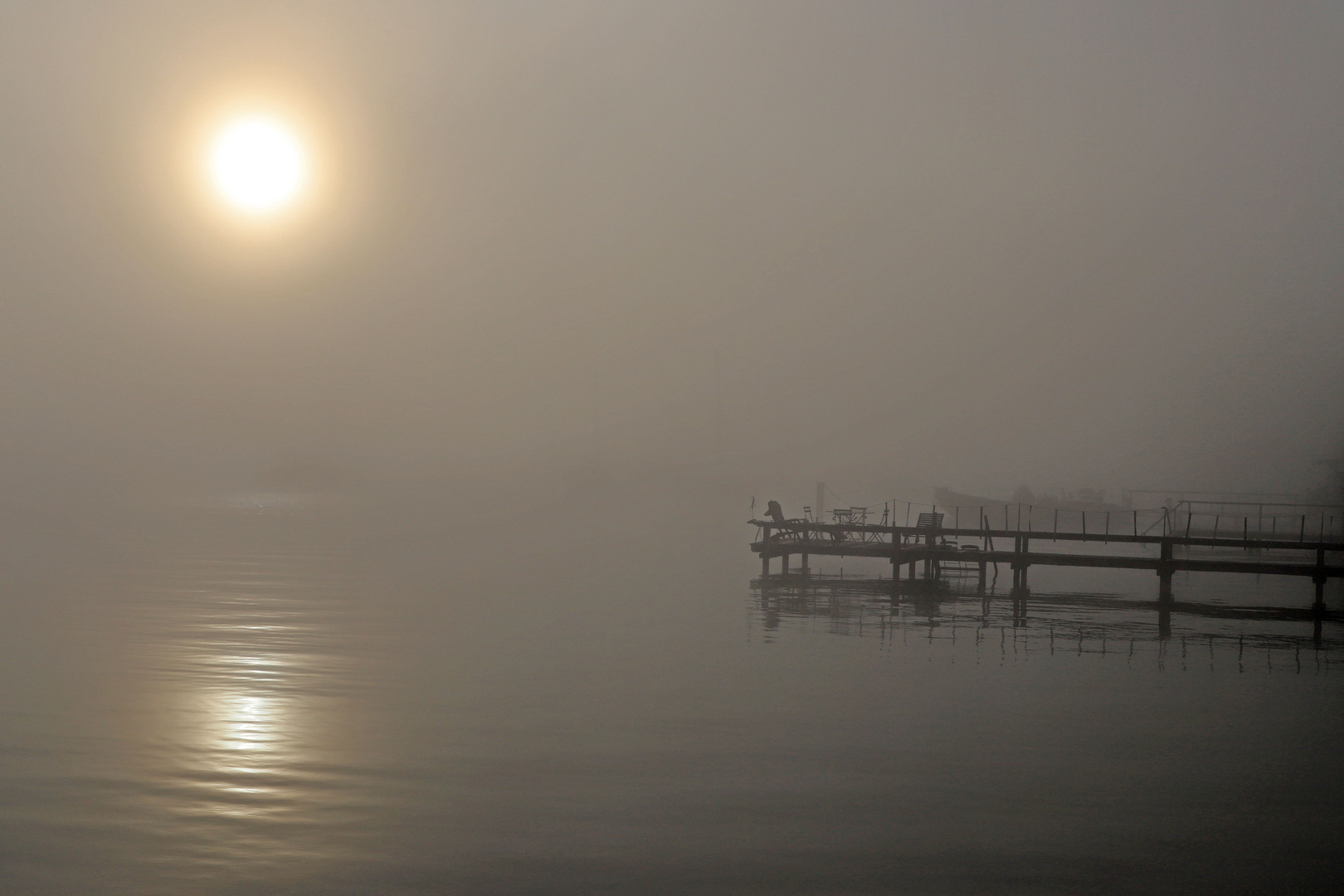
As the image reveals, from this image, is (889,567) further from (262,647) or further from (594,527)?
(594,527)

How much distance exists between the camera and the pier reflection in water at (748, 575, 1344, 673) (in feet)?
130

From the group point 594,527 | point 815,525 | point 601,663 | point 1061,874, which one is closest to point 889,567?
point 815,525

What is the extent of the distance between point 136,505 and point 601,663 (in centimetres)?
17182

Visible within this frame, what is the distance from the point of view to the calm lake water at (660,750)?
1709 cm

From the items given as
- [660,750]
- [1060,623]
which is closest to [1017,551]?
[1060,623]

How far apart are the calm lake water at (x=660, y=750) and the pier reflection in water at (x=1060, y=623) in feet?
1.10

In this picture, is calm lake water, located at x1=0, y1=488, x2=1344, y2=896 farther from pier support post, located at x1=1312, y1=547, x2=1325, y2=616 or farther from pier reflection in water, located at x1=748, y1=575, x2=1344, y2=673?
pier support post, located at x1=1312, y1=547, x2=1325, y2=616

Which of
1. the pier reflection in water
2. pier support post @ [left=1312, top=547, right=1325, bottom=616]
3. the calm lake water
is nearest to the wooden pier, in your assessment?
pier support post @ [left=1312, top=547, right=1325, bottom=616]

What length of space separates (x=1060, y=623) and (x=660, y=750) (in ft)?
92.1

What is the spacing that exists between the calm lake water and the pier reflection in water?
336mm

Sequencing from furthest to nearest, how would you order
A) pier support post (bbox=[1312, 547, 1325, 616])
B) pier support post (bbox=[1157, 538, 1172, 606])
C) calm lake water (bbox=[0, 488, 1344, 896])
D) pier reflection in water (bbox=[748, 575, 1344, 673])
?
pier support post (bbox=[1157, 538, 1172, 606]) < pier support post (bbox=[1312, 547, 1325, 616]) < pier reflection in water (bbox=[748, 575, 1344, 673]) < calm lake water (bbox=[0, 488, 1344, 896])

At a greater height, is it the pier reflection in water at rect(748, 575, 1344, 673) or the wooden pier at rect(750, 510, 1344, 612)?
the wooden pier at rect(750, 510, 1344, 612)

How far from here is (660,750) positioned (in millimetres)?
24156

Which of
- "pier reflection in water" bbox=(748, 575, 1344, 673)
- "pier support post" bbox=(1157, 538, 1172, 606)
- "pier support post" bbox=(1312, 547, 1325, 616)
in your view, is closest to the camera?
"pier reflection in water" bbox=(748, 575, 1344, 673)
